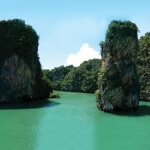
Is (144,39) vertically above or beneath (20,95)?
above

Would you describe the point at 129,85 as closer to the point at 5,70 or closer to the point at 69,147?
the point at 69,147

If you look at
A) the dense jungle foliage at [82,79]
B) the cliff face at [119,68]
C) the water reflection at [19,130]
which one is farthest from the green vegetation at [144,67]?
the water reflection at [19,130]

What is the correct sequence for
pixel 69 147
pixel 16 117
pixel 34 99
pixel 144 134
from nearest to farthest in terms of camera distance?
1. pixel 69 147
2. pixel 144 134
3. pixel 16 117
4. pixel 34 99

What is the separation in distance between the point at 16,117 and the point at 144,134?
11.5m

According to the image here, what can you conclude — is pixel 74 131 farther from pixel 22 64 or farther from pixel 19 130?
pixel 22 64

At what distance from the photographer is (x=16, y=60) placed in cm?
3738

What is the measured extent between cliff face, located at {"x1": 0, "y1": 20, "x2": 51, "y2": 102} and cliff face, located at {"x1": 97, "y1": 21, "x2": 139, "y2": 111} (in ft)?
47.5

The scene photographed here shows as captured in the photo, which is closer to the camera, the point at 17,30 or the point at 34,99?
the point at 17,30

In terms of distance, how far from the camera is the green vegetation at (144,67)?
4058cm

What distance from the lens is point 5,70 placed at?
37.0 metres

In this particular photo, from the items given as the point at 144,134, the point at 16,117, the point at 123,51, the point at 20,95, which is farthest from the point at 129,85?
the point at 20,95

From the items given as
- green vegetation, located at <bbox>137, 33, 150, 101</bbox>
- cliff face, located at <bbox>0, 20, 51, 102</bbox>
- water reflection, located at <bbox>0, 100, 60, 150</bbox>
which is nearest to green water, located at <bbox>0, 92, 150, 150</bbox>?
water reflection, located at <bbox>0, 100, 60, 150</bbox>

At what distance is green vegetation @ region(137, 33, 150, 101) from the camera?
40.6m

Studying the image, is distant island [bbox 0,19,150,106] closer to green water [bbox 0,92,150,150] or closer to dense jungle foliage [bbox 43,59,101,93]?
green water [bbox 0,92,150,150]
